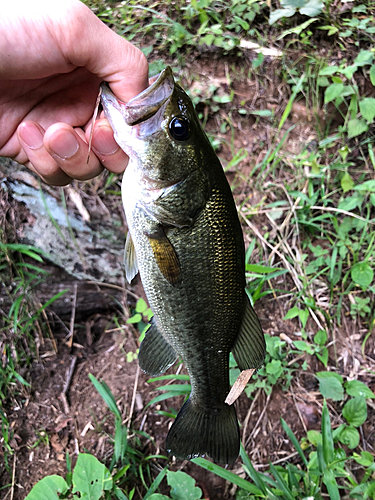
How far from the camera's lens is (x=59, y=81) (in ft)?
6.02

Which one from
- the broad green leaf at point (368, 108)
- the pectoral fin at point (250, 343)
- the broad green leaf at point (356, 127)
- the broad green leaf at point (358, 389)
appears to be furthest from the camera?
the broad green leaf at point (356, 127)

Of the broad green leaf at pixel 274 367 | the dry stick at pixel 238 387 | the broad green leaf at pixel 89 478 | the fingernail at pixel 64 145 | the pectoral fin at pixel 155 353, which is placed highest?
the fingernail at pixel 64 145

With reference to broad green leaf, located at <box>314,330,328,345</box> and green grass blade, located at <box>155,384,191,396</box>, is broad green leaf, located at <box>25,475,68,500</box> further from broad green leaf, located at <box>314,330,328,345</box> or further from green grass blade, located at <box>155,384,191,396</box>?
broad green leaf, located at <box>314,330,328,345</box>

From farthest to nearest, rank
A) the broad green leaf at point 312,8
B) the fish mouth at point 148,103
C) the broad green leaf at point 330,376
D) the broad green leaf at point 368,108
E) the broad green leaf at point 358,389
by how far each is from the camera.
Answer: the broad green leaf at point 312,8 → the broad green leaf at point 368,108 → the broad green leaf at point 330,376 → the broad green leaf at point 358,389 → the fish mouth at point 148,103

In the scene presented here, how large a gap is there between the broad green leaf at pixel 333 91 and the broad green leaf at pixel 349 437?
8.42ft

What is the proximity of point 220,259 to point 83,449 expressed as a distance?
1.95m

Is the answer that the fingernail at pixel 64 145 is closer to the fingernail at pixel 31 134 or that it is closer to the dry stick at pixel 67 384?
the fingernail at pixel 31 134

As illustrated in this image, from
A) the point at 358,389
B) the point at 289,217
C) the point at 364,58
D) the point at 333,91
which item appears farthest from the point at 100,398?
the point at 364,58

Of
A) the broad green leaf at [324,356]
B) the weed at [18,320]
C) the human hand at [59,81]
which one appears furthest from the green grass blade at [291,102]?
the weed at [18,320]

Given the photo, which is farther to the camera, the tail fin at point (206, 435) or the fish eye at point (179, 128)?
the tail fin at point (206, 435)

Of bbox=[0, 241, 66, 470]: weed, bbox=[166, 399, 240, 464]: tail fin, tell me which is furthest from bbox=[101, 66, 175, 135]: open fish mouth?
bbox=[0, 241, 66, 470]: weed

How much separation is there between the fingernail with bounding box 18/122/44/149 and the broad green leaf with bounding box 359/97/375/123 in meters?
2.54

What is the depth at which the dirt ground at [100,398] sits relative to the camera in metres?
2.42

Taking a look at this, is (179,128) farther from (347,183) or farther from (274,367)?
(347,183)
